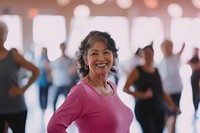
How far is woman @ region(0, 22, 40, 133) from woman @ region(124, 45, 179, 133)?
844 mm

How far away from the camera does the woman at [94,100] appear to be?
1267mm

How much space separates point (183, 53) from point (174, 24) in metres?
0.29

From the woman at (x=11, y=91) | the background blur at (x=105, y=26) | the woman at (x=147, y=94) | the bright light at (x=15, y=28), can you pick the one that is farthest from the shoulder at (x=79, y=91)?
the bright light at (x=15, y=28)

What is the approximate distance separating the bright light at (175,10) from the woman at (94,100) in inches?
85.7

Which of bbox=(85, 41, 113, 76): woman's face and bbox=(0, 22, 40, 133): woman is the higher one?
bbox=(85, 41, 113, 76): woman's face

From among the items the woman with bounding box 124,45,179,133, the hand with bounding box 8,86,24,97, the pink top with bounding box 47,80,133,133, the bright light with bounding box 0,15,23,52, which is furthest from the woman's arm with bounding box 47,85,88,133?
the bright light with bounding box 0,15,23,52

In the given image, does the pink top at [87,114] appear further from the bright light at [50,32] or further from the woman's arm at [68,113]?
the bright light at [50,32]

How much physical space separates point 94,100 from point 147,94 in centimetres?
162

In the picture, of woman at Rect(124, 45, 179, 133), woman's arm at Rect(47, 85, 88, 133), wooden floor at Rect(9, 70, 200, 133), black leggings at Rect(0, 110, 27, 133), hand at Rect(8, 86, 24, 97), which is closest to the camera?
woman's arm at Rect(47, 85, 88, 133)

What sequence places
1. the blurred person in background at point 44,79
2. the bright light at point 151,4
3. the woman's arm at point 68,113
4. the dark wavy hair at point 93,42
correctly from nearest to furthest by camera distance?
the woman's arm at point 68,113, the dark wavy hair at point 93,42, the blurred person in background at point 44,79, the bright light at point 151,4

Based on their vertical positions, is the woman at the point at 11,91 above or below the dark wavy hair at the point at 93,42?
below

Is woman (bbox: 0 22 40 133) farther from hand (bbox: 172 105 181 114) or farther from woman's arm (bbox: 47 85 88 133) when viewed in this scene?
hand (bbox: 172 105 181 114)

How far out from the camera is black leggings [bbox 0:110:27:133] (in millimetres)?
2242

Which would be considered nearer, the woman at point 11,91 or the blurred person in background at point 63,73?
the woman at point 11,91
